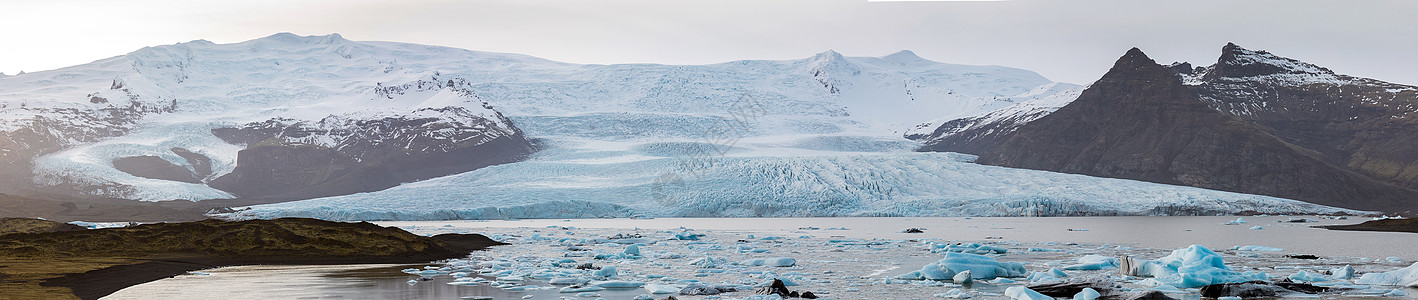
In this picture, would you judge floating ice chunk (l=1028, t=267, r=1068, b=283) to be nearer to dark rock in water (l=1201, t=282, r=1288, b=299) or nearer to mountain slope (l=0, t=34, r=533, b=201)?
dark rock in water (l=1201, t=282, r=1288, b=299)

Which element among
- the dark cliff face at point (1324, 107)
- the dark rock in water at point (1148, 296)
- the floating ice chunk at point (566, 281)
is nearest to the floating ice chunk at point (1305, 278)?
the dark rock in water at point (1148, 296)

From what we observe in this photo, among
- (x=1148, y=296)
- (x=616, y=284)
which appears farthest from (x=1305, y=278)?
(x=616, y=284)

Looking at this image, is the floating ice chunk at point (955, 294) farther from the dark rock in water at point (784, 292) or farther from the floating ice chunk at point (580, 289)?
the floating ice chunk at point (580, 289)

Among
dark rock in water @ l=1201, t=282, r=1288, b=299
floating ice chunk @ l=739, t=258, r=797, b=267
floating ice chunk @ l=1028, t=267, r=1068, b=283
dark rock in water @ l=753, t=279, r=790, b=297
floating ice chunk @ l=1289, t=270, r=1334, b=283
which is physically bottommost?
floating ice chunk @ l=739, t=258, r=797, b=267

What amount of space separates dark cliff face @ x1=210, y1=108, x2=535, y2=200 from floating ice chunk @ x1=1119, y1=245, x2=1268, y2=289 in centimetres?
8271

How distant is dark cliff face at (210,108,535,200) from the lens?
10206cm

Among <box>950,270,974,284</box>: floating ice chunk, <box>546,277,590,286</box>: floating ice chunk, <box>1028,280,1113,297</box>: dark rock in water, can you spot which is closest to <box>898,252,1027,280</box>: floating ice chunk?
<box>950,270,974,284</box>: floating ice chunk

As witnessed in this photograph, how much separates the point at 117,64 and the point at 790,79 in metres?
91.7

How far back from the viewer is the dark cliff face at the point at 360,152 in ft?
335

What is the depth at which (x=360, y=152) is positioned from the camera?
110 meters

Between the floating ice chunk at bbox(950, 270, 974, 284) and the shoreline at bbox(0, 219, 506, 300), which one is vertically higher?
the floating ice chunk at bbox(950, 270, 974, 284)

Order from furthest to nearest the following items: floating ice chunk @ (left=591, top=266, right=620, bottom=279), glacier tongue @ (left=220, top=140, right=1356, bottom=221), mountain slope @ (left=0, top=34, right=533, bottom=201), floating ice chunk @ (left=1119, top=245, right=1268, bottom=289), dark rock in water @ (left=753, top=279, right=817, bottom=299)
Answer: mountain slope @ (left=0, top=34, right=533, bottom=201) < glacier tongue @ (left=220, top=140, right=1356, bottom=221) < floating ice chunk @ (left=591, top=266, right=620, bottom=279) < floating ice chunk @ (left=1119, top=245, right=1268, bottom=289) < dark rock in water @ (left=753, top=279, right=817, bottom=299)

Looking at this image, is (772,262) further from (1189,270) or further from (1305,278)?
(1305,278)

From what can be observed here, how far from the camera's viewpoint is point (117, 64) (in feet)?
473
